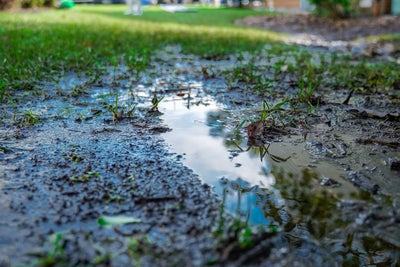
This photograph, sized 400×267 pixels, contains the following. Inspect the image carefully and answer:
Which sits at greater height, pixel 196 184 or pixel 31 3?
pixel 31 3

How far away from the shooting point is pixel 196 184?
66.3 inches

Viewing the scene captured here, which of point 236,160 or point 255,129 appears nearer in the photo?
point 236,160

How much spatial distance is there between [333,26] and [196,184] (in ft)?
35.0

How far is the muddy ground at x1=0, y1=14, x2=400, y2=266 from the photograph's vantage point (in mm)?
1253

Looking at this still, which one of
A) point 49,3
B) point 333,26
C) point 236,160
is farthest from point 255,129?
point 49,3

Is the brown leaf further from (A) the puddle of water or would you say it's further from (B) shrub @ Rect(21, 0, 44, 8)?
(B) shrub @ Rect(21, 0, 44, 8)

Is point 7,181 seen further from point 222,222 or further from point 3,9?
point 3,9

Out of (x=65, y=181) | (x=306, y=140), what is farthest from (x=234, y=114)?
(x=65, y=181)

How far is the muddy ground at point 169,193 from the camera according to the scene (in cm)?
125

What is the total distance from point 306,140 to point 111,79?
2.05 metres

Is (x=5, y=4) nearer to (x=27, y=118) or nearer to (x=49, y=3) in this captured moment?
(x=49, y=3)

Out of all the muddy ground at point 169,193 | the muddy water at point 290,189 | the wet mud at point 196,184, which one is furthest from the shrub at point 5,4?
the muddy water at point 290,189

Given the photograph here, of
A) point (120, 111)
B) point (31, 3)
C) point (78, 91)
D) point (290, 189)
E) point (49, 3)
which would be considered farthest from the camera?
point (49, 3)

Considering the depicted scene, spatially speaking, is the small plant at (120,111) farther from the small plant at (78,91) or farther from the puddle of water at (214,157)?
the small plant at (78,91)
